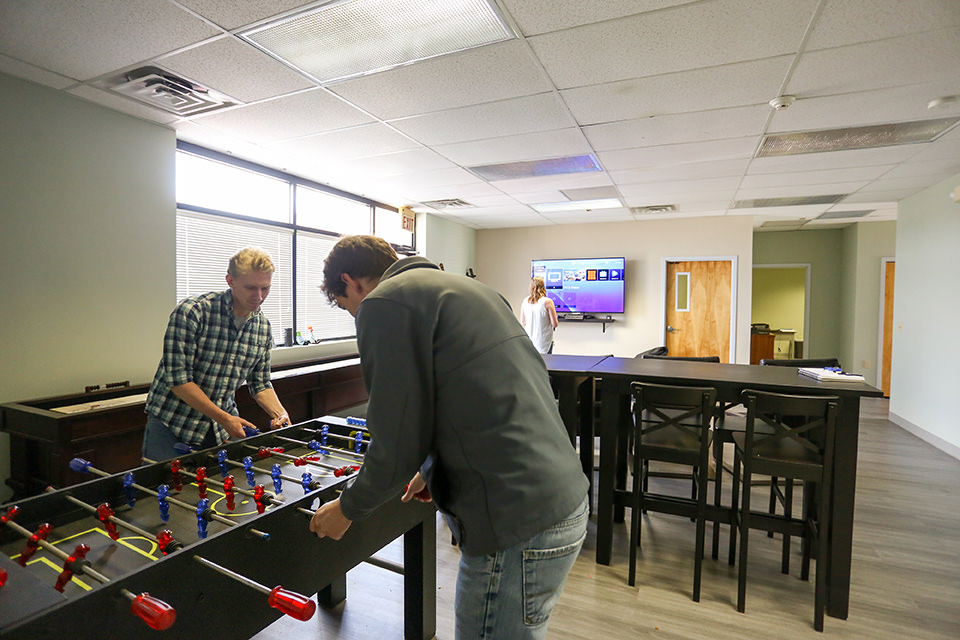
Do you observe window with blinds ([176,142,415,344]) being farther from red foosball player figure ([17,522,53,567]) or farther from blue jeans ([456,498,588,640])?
blue jeans ([456,498,588,640])

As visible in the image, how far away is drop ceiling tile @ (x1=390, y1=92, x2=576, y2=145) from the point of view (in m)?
2.97

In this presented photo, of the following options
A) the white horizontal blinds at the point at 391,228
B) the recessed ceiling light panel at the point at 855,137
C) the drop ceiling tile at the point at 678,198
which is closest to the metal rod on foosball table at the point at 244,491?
the recessed ceiling light panel at the point at 855,137

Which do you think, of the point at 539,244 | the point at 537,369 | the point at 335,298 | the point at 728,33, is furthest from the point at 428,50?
the point at 539,244

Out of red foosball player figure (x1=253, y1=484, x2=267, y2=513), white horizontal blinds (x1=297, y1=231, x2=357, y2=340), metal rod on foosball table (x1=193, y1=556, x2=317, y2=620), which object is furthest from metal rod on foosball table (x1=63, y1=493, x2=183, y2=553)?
white horizontal blinds (x1=297, y1=231, x2=357, y2=340)

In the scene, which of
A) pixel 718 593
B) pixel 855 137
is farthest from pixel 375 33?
pixel 855 137

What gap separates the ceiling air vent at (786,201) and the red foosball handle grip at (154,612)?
21.0 ft

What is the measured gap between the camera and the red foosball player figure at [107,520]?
1.28 metres

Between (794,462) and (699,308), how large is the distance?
5.11 metres

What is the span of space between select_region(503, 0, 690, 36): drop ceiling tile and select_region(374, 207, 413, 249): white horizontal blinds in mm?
4200

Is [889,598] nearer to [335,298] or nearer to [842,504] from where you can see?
[842,504]

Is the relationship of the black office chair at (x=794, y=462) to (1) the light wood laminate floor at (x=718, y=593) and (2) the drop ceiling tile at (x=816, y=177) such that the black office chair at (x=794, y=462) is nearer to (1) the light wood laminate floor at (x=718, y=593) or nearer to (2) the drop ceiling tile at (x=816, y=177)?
(1) the light wood laminate floor at (x=718, y=593)

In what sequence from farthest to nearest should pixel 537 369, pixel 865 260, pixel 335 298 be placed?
pixel 865 260, pixel 335 298, pixel 537 369

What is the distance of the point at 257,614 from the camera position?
1205mm

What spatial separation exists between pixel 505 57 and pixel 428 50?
0.38 meters
